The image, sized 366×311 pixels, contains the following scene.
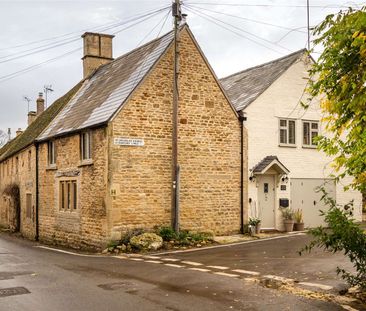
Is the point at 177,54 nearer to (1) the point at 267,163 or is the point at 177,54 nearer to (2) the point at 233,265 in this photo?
(1) the point at 267,163

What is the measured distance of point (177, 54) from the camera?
20.0 meters

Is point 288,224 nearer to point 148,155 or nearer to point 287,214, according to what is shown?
point 287,214

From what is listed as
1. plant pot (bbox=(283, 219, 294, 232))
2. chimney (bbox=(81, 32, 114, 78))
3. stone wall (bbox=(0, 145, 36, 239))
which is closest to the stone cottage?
plant pot (bbox=(283, 219, 294, 232))

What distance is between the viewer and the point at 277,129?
23.7 m

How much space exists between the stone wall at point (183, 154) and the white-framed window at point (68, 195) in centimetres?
364

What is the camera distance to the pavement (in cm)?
907

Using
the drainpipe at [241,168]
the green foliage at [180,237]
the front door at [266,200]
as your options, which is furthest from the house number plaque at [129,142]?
the front door at [266,200]

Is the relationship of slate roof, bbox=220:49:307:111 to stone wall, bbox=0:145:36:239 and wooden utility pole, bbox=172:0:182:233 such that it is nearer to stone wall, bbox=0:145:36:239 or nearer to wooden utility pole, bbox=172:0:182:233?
wooden utility pole, bbox=172:0:182:233

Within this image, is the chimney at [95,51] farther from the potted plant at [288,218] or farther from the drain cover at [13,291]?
the drain cover at [13,291]

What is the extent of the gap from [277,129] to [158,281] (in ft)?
45.8

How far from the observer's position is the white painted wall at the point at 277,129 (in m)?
22.9

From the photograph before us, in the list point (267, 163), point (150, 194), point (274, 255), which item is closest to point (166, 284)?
point (274, 255)

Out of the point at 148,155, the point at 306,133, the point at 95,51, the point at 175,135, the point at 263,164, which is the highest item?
the point at 95,51

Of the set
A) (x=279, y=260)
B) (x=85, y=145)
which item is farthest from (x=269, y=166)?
(x=279, y=260)
